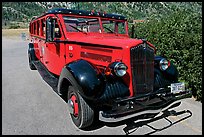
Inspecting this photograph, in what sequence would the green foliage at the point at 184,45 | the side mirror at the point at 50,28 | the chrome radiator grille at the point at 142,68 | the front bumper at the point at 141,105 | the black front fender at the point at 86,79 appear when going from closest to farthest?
the front bumper at the point at 141,105 → the black front fender at the point at 86,79 → the chrome radiator grille at the point at 142,68 → the side mirror at the point at 50,28 → the green foliage at the point at 184,45

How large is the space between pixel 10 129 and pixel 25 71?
5.25m

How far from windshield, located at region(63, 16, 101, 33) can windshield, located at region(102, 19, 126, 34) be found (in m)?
0.22

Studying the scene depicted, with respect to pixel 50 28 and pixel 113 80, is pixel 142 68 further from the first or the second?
pixel 50 28

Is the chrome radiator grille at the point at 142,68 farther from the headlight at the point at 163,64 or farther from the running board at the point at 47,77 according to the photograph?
the running board at the point at 47,77

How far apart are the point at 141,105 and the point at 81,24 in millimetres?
2582

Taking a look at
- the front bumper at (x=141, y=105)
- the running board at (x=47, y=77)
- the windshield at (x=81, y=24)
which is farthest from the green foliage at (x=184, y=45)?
the running board at (x=47, y=77)

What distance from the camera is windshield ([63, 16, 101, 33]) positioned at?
5410mm

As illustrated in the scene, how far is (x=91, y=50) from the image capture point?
471cm

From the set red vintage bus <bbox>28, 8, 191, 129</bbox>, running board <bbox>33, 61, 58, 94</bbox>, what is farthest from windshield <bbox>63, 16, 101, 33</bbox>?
running board <bbox>33, 61, 58, 94</bbox>

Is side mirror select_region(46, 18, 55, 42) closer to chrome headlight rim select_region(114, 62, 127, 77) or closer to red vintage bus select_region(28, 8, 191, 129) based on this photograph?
red vintage bus select_region(28, 8, 191, 129)

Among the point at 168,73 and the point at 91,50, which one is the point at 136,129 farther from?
the point at 91,50

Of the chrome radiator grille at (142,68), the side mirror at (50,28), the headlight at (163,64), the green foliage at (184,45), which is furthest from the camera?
the green foliage at (184,45)

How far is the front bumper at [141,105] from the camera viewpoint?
3.72 m

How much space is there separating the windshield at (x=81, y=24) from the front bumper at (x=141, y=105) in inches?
86.5
